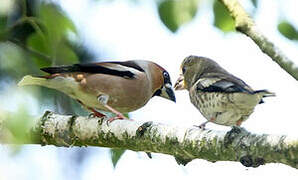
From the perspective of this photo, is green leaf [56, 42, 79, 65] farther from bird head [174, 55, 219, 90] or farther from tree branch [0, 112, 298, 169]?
bird head [174, 55, 219, 90]

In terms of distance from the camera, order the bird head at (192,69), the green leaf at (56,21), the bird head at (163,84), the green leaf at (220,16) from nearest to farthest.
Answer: the green leaf at (56,21)
the green leaf at (220,16)
the bird head at (163,84)
the bird head at (192,69)

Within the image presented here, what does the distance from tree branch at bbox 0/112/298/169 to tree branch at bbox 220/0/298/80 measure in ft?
0.98

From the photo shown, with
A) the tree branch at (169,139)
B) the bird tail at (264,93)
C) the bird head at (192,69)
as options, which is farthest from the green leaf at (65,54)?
the bird head at (192,69)

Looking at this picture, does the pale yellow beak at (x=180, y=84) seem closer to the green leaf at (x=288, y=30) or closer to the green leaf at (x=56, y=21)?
the green leaf at (x=288, y=30)

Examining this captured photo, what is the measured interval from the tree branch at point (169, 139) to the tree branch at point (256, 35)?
0.30 metres

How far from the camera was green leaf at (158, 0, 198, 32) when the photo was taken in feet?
10.3

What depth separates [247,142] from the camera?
8.54 ft

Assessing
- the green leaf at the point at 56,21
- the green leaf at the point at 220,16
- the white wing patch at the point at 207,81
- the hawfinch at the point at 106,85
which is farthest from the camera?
the white wing patch at the point at 207,81

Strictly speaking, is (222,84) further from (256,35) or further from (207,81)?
(256,35)

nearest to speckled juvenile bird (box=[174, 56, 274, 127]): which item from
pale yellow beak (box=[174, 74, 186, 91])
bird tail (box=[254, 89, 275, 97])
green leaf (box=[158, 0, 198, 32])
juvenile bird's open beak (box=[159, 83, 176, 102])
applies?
bird tail (box=[254, 89, 275, 97])

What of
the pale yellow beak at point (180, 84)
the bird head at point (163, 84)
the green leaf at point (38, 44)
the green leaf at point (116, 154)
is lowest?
the pale yellow beak at point (180, 84)

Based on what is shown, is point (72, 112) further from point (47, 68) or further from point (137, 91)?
point (137, 91)

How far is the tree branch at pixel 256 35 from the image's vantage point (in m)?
2.39

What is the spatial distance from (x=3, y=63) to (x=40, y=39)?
17.6 inches
